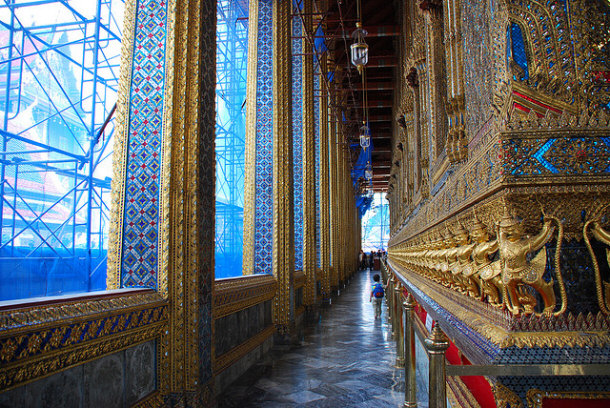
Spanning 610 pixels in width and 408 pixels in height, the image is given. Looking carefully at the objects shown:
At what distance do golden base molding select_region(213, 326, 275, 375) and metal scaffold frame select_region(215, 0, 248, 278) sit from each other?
4.61ft

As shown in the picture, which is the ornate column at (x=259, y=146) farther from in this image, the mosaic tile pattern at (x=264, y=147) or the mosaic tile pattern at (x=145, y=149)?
the mosaic tile pattern at (x=145, y=149)

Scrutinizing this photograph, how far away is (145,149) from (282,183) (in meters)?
3.58

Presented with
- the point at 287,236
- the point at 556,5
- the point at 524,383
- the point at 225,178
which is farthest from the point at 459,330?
the point at 225,178

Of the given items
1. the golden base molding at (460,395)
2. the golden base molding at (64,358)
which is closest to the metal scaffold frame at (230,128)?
the golden base molding at (64,358)

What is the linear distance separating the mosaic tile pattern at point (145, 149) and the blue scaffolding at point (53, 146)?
0.82 m

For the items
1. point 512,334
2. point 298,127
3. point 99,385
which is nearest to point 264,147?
point 298,127

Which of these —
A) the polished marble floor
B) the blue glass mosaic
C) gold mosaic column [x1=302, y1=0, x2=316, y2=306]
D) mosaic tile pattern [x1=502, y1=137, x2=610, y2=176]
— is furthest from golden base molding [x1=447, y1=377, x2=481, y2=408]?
gold mosaic column [x1=302, y1=0, x2=316, y2=306]

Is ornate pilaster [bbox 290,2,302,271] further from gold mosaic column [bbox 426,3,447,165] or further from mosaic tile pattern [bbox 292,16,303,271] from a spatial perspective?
gold mosaic column [bbox 426,3,447,165]

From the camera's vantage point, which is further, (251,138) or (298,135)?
(298,135)

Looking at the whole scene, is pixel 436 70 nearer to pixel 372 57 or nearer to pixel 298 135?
pixel 298 135

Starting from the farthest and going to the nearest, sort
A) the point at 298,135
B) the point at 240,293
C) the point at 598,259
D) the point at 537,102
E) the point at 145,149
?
the point at 298,135, the point at 240,293, the point at 145,149, the point at 537,102, the point at 598,259

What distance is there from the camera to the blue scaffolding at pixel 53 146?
354cm

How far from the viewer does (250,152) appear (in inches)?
279

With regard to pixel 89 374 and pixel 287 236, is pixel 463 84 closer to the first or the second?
pixel 89 374
